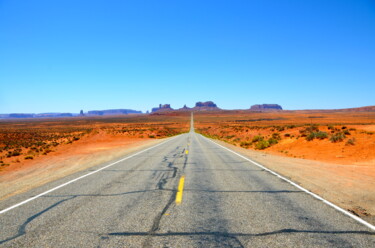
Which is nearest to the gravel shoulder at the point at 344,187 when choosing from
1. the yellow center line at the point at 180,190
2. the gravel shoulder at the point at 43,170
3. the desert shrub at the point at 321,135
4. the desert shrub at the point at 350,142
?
the yellow center line at the point at 180,190

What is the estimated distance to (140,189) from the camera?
681 centimetres

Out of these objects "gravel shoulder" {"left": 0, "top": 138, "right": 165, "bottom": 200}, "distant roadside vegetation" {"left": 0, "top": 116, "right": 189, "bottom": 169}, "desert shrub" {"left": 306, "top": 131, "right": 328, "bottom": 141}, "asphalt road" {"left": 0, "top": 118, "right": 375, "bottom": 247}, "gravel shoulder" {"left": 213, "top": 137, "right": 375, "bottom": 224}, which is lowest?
"distant roadside vegetation" {"left": 0, "top": 116, "right": 189, "bottom": 169}

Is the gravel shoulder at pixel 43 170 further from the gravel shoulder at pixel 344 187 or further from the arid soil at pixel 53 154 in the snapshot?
the gravel shoulder at pixel 344 187

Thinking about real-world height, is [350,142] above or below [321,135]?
below

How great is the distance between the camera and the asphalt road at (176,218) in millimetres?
3738

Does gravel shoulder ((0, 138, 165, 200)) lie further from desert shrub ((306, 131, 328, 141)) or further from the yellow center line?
desert shrub ((306, 131, 328, 141))

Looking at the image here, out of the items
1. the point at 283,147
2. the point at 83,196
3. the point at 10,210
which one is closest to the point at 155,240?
the point at 83,196

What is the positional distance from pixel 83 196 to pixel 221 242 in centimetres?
412

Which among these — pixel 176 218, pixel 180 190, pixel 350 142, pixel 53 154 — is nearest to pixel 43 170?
pixel 180 190

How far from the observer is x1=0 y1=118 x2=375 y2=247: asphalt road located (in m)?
3.74

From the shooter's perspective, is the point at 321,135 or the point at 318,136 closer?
the point at 321,135

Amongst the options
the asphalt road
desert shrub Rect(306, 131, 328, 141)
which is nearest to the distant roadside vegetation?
the asphalt road

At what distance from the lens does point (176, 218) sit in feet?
15.1

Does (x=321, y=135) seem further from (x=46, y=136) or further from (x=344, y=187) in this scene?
(x=46, y=136)
